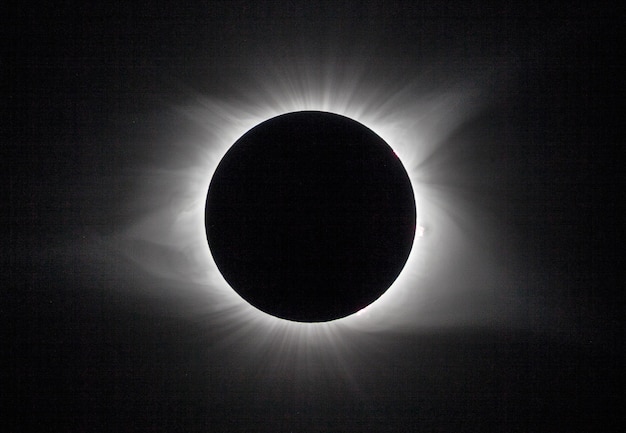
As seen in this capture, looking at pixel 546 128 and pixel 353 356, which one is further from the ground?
pixel 546 128

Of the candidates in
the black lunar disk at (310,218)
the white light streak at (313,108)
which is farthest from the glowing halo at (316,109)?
the black lunar disk at (310,218)

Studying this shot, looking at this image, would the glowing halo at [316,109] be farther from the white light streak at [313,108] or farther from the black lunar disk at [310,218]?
the black lunar disk at [310,218]

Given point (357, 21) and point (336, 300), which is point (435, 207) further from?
point (357, 21)

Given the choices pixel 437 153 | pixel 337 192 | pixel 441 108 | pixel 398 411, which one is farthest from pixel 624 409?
pixel 337 192

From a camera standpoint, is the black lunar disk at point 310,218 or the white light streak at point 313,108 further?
the white light streak at point 313,108

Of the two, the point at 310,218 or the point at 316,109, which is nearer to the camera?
the point at 310,218

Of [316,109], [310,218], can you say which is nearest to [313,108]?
[316,109]

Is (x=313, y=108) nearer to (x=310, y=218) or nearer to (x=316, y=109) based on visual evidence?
(x=316, y=109)

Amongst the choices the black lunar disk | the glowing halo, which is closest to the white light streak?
the glowing halo
